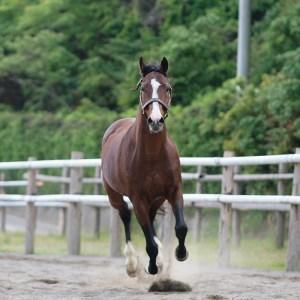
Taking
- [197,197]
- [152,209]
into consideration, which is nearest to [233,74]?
[197,197]

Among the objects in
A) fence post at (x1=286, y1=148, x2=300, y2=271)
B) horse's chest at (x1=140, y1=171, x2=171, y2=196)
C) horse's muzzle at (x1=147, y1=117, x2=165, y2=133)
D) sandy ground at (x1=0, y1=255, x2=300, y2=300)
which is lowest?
sandy ground at (x1=0, y1=255, x2=300, y2=300)

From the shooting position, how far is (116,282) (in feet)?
38.2

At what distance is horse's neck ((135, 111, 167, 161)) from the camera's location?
10.5 m

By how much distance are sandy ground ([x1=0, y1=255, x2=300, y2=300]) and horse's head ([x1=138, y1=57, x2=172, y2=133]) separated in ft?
5.03

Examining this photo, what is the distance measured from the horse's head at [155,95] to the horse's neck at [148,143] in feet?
0.92

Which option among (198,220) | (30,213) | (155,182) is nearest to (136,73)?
(198,220)

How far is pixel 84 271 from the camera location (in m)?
13.1

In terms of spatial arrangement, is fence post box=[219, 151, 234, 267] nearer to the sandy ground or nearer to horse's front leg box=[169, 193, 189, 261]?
the sandy ground

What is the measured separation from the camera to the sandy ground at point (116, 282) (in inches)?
389

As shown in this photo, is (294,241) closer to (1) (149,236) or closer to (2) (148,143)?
(1) (149,236)

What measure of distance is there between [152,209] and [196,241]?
6.32 m

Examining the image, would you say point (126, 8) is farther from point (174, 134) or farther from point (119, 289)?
point (119, 289)

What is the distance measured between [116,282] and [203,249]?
4559 millimetres

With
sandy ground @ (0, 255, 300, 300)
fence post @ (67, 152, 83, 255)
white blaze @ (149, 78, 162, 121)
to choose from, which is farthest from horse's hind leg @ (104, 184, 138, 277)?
fence post @ (67, 152, 83, 255)
